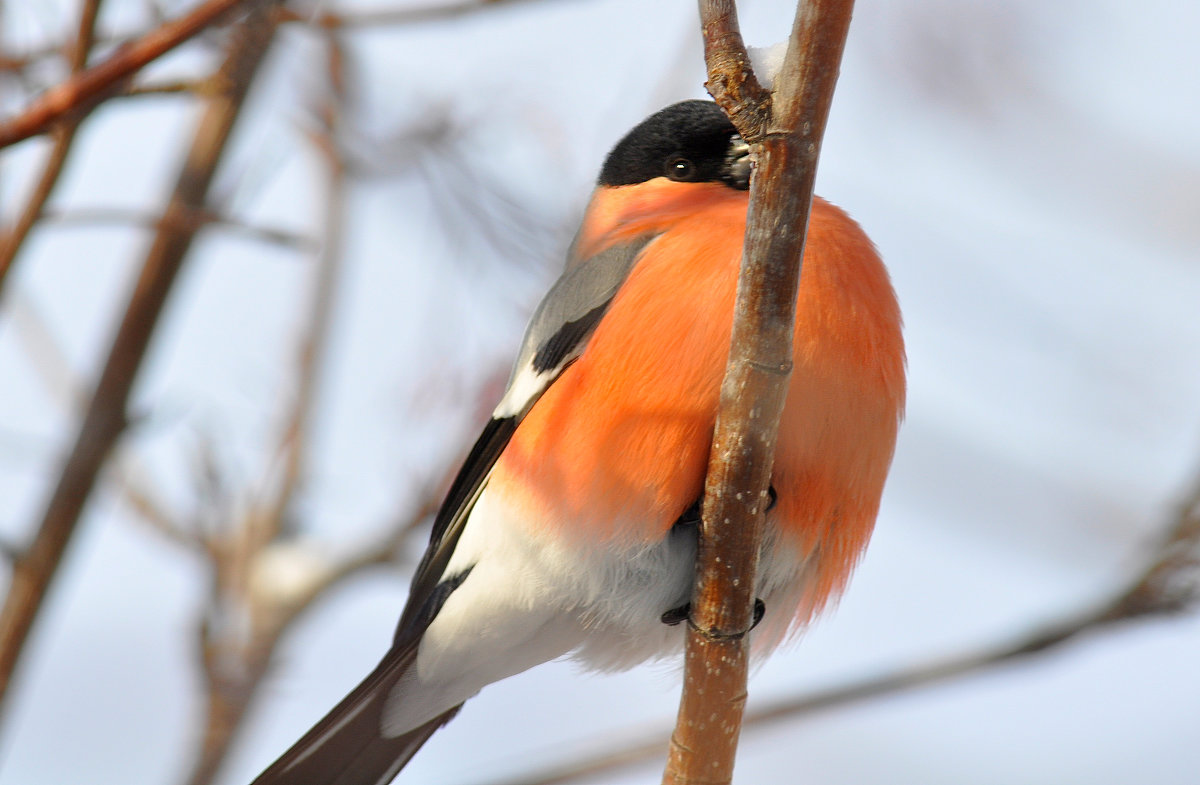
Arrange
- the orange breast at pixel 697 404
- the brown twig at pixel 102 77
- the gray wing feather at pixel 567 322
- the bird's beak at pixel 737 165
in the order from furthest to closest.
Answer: the bird's beak at pixel 737 165 < the gray wing feather at pixel 567 322 < the orange breast at pixel 697 404 < the brown twig at pixel 102 77

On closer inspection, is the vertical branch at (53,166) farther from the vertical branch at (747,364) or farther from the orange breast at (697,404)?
the vertical branch at (747,364)

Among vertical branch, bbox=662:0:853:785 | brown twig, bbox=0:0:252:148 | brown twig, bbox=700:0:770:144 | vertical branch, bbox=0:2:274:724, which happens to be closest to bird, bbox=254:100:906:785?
vertical branch, bbox=662:0:853:785

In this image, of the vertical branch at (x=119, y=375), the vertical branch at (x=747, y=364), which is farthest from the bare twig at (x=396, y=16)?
the vertical branch at (x=747, y=364)

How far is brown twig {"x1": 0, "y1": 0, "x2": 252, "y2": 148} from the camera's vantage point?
196 cm

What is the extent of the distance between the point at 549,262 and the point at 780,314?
1.71 m

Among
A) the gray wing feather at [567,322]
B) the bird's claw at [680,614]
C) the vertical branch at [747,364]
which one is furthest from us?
the gray wing feather at [567,322]

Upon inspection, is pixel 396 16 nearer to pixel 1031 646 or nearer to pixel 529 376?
pixel 529 376

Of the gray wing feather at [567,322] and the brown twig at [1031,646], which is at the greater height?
the gray wing feather at [567,322]

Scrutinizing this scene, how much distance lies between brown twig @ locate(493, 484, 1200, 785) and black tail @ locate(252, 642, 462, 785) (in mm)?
422

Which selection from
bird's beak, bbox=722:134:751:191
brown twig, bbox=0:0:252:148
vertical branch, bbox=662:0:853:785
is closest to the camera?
vertical branch, bbox=662:0:853:785

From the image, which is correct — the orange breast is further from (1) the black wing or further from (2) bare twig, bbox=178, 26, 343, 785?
(2) bare twig, bbox=178, 26, 343, 785

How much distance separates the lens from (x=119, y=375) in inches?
124

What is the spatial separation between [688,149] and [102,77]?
140cm

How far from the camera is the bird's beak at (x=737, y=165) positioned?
279cm
